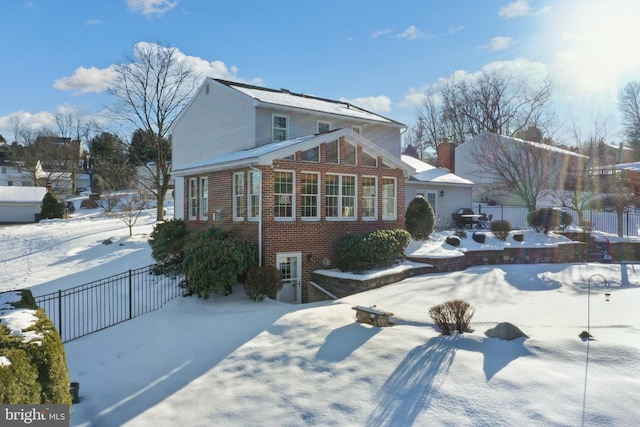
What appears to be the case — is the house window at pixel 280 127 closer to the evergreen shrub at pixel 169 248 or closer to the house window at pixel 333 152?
the house window at pixel 333 152

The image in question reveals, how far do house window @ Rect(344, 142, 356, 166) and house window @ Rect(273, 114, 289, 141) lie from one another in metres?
5.29

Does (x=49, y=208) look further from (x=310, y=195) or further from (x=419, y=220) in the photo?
(x=419, y=220)

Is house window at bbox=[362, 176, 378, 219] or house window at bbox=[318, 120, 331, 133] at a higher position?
house window at bbox=[318, 120, 331, 133]

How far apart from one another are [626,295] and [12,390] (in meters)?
13.6

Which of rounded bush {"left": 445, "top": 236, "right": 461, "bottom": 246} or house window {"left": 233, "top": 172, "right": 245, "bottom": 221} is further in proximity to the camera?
rounded bush {"left": 445, "top": 236, "right": 461, "bottom": 246}

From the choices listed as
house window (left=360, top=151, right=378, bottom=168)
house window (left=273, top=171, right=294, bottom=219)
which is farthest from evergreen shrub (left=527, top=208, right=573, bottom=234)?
house window (left=273, top=171, right=294, bottom=219)

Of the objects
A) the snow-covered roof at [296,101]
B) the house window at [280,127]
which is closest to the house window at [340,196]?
the house window at [280,127]

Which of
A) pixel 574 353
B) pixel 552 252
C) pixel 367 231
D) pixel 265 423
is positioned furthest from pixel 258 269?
pixel 552 252

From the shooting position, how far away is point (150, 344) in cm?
907

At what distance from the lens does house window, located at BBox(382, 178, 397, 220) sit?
15320 millimetres

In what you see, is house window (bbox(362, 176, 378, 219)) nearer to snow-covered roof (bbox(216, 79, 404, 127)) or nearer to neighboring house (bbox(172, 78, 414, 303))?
neighboring house (bbox(172, 78, 414, 303))

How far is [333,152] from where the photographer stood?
538 inches

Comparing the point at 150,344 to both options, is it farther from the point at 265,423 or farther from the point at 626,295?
the point at 626,295

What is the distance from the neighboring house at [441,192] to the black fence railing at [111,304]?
1416cm
